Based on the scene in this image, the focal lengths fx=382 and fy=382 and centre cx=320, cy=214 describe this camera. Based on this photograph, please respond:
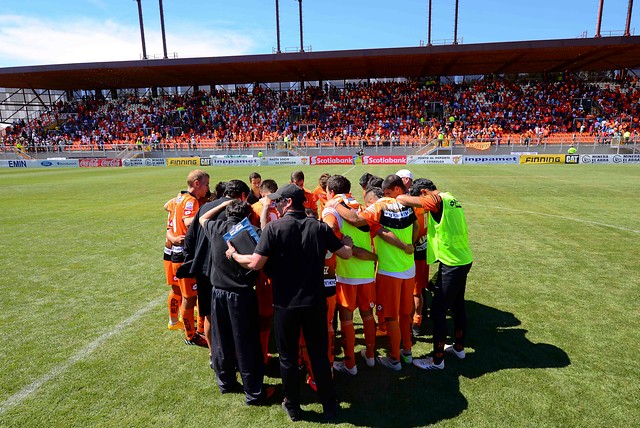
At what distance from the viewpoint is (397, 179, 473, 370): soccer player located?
4.20 m

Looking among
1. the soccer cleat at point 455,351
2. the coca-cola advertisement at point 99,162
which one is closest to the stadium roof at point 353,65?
the coca-cola advertisement at point 99,162

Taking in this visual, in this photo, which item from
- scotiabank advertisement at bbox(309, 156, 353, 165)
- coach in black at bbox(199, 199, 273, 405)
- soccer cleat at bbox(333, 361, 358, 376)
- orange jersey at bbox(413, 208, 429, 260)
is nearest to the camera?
coach in black at bbox(199, 199, 273, 405)

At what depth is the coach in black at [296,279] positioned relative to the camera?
3.29 metres

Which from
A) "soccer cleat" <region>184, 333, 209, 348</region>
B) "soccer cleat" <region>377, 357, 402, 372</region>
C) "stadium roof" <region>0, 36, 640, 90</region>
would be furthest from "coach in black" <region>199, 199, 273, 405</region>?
"stadium roof" <region>0, 36, 640, 90</region>

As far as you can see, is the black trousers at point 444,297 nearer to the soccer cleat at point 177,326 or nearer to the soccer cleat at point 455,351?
the soccer cleat at point 455,351

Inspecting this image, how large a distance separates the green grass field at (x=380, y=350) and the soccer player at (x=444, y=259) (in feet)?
1.30

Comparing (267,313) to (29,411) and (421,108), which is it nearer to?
(29,411)

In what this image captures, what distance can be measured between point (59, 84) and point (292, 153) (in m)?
33.8

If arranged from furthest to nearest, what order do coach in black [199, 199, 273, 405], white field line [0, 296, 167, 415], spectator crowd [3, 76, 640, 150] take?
spectator crowd [3, 76, 640, 150] → white field line [0, 296, 167, 415] → coach in black [199, 199, 273, 405]

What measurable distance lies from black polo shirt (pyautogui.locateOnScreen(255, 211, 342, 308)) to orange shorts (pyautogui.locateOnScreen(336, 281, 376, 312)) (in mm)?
733

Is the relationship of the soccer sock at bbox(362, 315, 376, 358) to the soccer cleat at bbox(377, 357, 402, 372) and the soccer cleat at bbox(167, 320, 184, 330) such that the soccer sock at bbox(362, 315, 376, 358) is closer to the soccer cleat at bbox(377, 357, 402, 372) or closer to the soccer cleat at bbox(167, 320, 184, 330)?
the soccer cleat at bbox(377, 357, 402, 372)

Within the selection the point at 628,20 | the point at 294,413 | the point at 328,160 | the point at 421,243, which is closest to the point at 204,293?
the point at 294,413

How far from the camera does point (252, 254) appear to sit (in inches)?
133

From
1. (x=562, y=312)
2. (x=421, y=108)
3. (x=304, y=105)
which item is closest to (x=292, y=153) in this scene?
(x=304, y=105)
